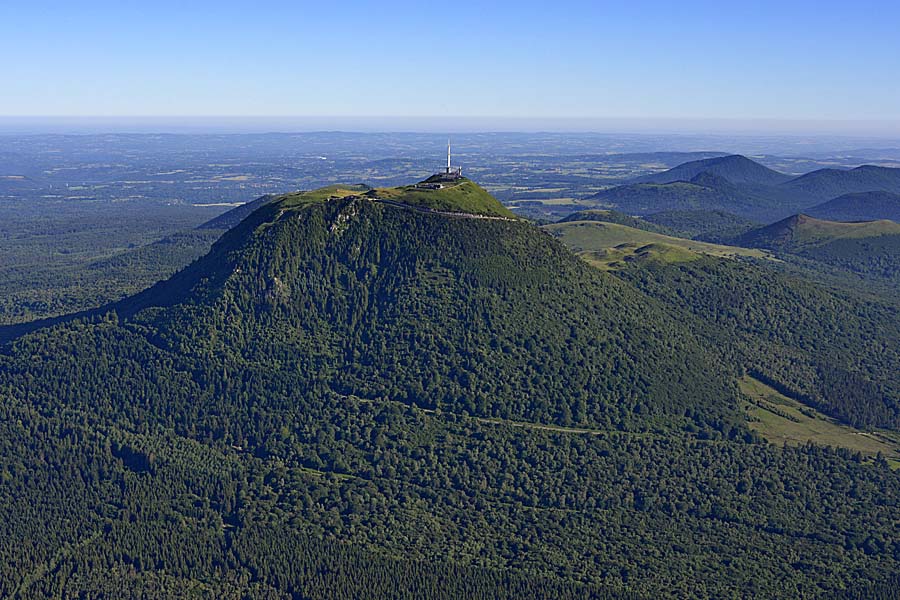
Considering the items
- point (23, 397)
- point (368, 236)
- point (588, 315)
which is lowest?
point (23, 397)

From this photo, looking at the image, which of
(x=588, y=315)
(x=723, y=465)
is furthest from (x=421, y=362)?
(x=723, y=465)

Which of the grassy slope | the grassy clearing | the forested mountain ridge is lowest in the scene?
the grassy clearing

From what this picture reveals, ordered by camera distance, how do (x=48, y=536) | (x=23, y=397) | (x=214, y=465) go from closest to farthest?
(x=48, y=536), (x=214, y=465), (x=23, y=397)

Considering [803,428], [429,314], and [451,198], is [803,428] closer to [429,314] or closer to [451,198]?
[429,314]

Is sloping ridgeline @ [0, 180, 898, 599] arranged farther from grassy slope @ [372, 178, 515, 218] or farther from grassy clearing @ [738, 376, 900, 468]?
grassy clearing @ [738, 376, 900, 468]

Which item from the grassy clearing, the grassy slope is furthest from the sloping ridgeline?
the grassy clearing

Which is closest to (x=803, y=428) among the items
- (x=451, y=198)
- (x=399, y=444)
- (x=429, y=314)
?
(x=429, y=314)

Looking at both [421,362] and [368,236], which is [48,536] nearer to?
[421,362]
